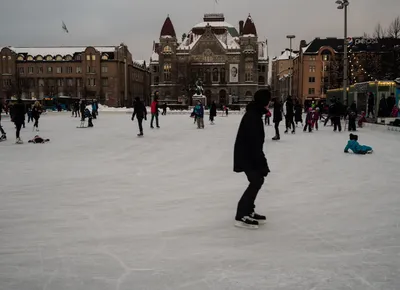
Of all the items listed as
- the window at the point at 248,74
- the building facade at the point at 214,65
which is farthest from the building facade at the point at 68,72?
the window at the point at 248,74

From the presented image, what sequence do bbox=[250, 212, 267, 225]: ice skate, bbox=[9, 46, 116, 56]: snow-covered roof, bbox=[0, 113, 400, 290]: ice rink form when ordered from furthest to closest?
bbox=[9, 46, 116, 56]: snow-covered roof, bbox=[250, 212, 267, 225]: ice skate, bbox=[0, 113, 400, 290]: ice rink

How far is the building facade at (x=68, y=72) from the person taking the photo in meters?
84.8

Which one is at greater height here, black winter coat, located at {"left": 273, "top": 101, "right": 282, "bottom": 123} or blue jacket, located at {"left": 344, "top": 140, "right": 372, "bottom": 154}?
black winter coat, located at {"left": 273, "top": 101, "right": 282, "bottom": 123}

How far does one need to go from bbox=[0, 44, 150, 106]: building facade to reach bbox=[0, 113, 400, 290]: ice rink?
77.9m

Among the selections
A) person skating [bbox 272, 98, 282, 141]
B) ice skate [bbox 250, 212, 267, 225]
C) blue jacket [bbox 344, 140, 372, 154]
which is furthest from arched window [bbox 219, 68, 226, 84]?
ice skate [bbox 250, 212, 267, 225]

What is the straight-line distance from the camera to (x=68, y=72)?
85.9 m

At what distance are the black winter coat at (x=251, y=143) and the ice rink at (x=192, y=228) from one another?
0.78 meters

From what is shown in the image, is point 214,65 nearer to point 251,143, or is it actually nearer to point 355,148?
point 355,148

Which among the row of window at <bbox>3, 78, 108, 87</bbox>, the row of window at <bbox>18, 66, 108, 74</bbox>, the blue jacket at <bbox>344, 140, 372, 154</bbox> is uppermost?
the row of window at <bbox>18, 66, 108, 74</bbox>

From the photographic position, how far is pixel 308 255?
4180mm

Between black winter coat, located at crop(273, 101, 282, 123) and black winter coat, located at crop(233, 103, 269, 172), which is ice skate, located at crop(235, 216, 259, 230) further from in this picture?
black winter coat, located at crop(273, 101, 282, 123)

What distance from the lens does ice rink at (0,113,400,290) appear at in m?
3.66

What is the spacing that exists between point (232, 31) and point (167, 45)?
16269 millimetres

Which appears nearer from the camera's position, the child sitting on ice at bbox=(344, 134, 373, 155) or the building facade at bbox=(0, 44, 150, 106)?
the child sitting on ice at bbox=(344, 134, 373, 155)
